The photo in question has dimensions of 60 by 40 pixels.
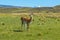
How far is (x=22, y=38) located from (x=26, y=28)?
17.5 ft

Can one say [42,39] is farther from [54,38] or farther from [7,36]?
[7,36]

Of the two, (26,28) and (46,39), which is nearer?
(46,39)

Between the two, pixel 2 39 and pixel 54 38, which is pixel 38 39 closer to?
pixel 54 38

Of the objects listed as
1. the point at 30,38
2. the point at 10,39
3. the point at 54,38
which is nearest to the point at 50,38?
the point at 54,38

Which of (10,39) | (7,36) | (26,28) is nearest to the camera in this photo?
(10,39)

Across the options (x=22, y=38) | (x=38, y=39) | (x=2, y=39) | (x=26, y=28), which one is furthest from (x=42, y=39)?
(x=26, y=28)

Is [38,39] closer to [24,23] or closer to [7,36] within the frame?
[7,36]

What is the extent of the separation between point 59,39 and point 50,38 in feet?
2.49

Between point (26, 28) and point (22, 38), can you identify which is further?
point (26, 28)

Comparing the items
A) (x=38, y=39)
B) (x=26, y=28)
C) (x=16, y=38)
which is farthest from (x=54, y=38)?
(x=26, y=28)

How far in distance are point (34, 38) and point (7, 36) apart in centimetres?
213

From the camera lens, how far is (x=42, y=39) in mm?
16781

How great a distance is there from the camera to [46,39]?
55.5 ft

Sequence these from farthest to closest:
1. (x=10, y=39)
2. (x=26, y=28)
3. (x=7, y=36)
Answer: (x=26, y=28) → (x=7, y=36) → (x=10, y=39)
